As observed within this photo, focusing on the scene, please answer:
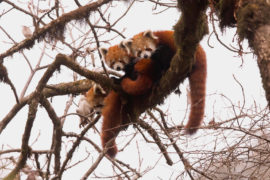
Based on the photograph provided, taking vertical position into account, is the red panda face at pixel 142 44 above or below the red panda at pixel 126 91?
above

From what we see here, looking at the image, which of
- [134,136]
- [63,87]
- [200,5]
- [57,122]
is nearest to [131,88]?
[134,136]

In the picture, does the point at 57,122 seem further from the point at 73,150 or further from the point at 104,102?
the point at 104,102

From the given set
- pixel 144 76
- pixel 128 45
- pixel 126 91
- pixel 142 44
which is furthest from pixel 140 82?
pixel 128 45

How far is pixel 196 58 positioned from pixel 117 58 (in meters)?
1.40

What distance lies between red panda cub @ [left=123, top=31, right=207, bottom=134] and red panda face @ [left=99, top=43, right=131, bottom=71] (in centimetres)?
9

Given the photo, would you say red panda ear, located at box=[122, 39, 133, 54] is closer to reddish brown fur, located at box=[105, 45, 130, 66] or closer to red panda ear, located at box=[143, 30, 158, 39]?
reddish brown fur, located at box=[105, 45, 130, 66]

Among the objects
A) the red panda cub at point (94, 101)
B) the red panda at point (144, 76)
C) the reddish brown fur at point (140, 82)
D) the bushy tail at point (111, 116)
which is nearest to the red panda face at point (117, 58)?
the red panda at point (144, 76)

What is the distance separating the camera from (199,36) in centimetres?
232

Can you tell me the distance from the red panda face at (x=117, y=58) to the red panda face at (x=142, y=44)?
0.10 meters

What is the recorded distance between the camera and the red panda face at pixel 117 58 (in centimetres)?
415

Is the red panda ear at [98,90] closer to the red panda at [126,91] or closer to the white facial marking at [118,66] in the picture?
the red panda at [126,91]

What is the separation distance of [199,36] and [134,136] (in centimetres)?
96

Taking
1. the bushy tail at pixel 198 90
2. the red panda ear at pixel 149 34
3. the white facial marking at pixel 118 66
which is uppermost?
the red panda ear at pixel 149 34

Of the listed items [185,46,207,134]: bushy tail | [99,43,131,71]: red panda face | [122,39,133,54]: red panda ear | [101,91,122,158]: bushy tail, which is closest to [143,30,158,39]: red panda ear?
[122,39,133,54]: red panda ear
